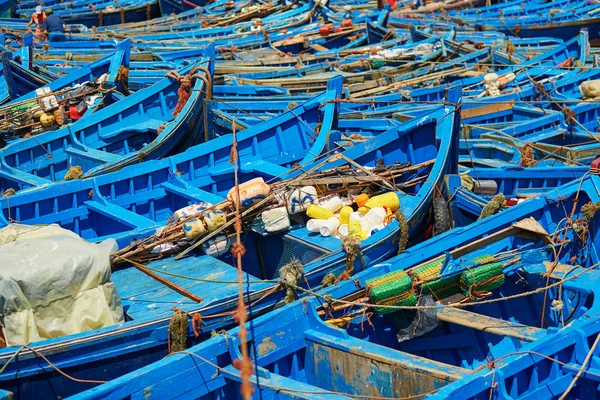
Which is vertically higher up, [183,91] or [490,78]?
[183,91]

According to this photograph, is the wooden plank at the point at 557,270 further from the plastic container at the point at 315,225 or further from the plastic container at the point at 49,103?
the plastic container at the point at 49,103

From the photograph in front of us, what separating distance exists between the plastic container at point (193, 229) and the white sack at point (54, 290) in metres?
1.41

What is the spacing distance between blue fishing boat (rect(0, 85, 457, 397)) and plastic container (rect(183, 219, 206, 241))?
0.24 m

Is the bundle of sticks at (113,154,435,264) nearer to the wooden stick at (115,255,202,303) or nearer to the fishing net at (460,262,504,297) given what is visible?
the wooden stick at (115,255,202,303)

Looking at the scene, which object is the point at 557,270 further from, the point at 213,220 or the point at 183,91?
the point at 183,91

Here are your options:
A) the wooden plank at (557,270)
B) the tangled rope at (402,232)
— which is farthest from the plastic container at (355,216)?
the wooden plank at (557,270)

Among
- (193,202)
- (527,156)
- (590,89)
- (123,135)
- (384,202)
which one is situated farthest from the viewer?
(590,89)

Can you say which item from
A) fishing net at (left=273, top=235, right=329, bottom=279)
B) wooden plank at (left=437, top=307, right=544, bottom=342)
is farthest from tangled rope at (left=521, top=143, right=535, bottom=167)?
wooden plank at (left=437, top=307, right=544, bottom=342)

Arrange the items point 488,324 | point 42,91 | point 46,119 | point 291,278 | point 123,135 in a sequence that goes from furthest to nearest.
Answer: point 42,91 → point 46,119 → point 123,135 → point 291,278 → point 488,324

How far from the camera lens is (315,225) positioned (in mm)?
9414

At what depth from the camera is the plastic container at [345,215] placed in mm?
9508

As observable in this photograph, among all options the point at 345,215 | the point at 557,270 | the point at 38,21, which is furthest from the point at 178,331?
the point at 38,21

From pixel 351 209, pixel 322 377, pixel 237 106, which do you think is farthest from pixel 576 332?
pixel 237 106

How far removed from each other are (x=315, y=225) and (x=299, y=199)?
0.37 meters
